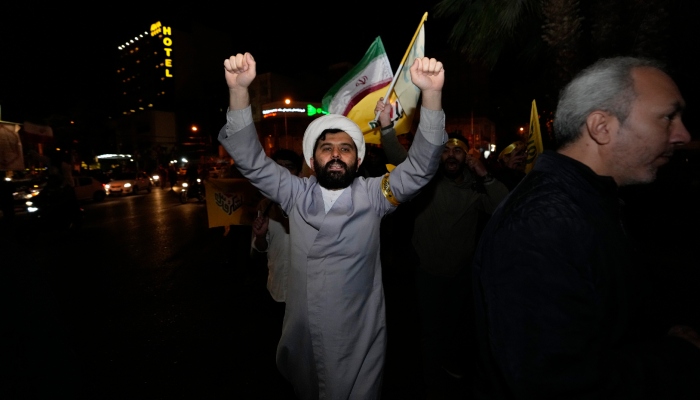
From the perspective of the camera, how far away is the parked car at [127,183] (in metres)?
25.0

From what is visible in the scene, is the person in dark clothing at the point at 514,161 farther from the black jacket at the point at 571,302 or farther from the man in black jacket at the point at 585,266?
the black jacket at the point at 571,302

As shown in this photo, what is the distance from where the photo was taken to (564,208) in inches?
50.5

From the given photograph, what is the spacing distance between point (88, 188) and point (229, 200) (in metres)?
18.9

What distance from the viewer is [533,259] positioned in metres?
1.25

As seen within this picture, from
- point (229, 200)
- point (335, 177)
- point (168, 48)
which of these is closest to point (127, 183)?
point (229, 200)

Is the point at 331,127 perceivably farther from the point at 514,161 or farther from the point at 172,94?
the point at 172,94

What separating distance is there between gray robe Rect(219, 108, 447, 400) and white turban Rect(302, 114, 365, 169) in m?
0.36

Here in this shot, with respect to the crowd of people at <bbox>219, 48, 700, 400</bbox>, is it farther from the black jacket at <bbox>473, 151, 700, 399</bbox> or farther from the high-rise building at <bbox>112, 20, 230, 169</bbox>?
the high-rise building at <bbox>112, 20, 230, 169</bbox>

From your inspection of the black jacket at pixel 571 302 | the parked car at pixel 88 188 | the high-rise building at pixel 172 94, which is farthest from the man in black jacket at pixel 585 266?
the high-rise building at pixel 172 94

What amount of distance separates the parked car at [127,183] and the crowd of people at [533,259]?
87.7ft

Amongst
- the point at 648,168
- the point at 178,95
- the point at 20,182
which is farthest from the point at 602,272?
the point at 178,95

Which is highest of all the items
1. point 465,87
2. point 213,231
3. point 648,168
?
point 465,87

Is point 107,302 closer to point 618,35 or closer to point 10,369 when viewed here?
point 10,369

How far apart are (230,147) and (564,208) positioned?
1.87 m
